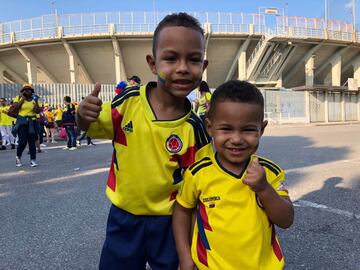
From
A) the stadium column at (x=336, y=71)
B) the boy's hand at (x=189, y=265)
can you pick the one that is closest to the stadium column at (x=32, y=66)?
the stadium column at (x=336, y=71)

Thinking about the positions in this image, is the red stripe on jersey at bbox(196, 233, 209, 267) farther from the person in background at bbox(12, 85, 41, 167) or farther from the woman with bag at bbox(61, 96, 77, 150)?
the woman with bag at bbox(61, 96, 77, 150)

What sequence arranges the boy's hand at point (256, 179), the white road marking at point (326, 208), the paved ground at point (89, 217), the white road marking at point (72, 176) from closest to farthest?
the boy's hand at point (256, 179), the paved ground at point (89, 217), the white road marking at point (326, 208), the white road marking at point (72, 176)

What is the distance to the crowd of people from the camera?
129 centimetres

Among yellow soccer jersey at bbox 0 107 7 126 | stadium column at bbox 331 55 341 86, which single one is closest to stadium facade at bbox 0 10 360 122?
stadium column at bbox 331 55 341 86

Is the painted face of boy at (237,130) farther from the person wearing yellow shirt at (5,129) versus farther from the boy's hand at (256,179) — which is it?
the person wearing yellow shirt at (5,129)

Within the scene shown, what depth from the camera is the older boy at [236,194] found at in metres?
1.27

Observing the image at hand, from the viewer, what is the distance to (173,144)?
150cm

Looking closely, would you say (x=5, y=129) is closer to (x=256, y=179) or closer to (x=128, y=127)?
(x=128, y=127)

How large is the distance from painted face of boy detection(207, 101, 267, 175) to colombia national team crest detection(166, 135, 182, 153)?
0.69ft

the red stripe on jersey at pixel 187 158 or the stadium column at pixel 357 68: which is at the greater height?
the stadium column at pixel 357 68

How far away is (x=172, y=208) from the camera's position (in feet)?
5.06

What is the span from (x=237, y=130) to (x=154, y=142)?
0.39 metres

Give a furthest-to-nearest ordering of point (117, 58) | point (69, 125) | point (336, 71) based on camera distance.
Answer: point (336, 71) < point (117, 58) < point (69, 125)

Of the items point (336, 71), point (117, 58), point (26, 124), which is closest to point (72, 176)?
point (26, 124)
